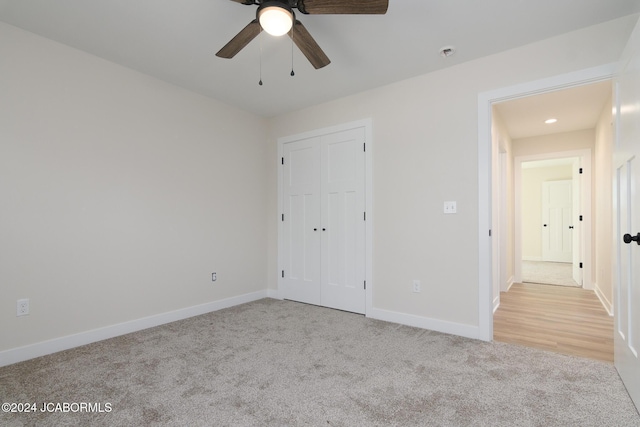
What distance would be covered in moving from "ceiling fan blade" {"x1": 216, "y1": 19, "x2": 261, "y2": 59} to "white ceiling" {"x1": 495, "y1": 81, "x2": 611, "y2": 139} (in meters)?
2.57

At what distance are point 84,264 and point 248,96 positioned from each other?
229 cm

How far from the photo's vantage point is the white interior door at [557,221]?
754cm

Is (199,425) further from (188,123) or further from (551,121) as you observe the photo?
(551,121)

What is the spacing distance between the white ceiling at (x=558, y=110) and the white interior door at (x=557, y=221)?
11.8ft

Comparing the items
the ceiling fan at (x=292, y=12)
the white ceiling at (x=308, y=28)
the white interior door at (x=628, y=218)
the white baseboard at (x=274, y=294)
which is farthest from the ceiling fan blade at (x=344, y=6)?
the white baseboard at (x=274, y=294)

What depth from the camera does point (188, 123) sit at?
11.4 feet

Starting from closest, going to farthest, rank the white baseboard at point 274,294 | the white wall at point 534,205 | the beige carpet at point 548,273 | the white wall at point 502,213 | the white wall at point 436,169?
the white wall at point 436,169
the white wall at point 502,213
the white baseboard at point 274,294
the beige carpet at point 548,273
the white wall at point 534,205

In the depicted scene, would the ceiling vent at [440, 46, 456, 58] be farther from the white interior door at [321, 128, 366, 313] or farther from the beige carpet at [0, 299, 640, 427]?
the beige carpet at [0, 299, 640, 427]

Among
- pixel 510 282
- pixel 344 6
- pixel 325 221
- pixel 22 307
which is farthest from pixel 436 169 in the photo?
pixel 22 307

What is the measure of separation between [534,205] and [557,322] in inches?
233

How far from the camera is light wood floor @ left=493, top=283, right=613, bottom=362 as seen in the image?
262 centimetres

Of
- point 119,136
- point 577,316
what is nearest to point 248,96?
point 119,136

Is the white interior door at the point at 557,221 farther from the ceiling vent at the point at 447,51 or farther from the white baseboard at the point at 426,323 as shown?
the ceiling vent at the point at 447,51

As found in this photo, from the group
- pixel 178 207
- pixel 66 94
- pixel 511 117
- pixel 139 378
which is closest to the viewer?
pixel 139 378
